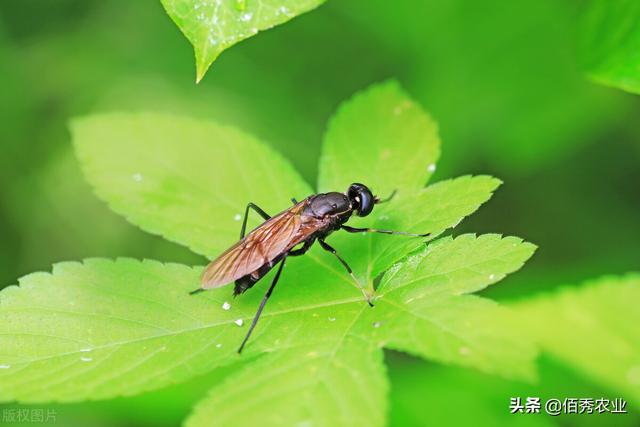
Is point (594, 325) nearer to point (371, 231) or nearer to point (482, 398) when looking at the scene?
point (482, 398)

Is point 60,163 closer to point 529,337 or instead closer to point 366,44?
point 366,44

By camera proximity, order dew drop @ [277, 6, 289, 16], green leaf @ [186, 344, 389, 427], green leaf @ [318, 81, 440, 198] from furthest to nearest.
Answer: green leaf @ [318, 81, 440, 198], dew drop @ [277, 6, 289, 16], green leaf @ [186, 344, 389, 427]

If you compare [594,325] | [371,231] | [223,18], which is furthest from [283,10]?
[594,325]

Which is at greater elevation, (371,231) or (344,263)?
(371,231)

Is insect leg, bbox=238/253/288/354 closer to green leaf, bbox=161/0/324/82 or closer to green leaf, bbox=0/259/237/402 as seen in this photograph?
green leaf, bbox=0/259/237/402

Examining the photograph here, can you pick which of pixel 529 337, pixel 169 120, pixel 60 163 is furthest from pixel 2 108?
pixel 529 337

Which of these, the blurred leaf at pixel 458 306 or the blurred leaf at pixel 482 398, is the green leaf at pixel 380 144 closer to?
the blurred leaf at pixel 458 306

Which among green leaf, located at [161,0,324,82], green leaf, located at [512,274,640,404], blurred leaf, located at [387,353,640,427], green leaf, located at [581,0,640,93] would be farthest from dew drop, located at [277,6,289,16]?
blurred leaf, located at [387,353,640,427]
